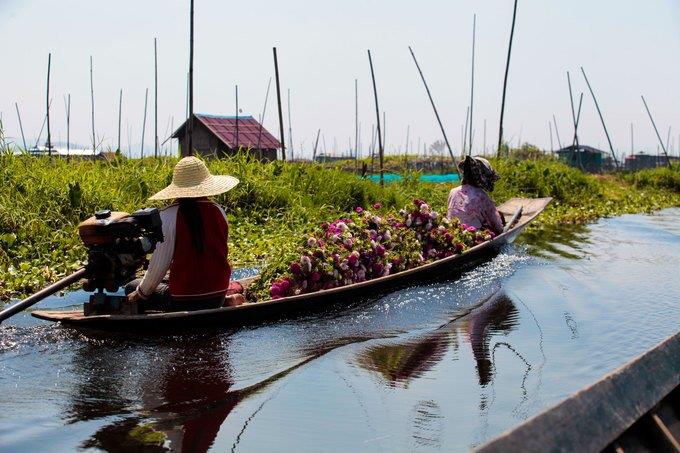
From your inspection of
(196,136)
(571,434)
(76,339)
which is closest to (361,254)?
(76,339)

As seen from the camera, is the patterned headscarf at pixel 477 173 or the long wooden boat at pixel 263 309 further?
the patterned headscarf at pixel 477 173

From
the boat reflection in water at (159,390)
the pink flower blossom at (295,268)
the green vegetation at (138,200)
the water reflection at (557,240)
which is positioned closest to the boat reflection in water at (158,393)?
the boat reflection in water at (159,390)

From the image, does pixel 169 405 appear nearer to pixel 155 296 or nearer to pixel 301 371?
pixel 301 371

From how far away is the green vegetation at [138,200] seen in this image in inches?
288

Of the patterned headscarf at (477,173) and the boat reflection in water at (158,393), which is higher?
the patterned headscarf at (477,173)

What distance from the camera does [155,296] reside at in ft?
17.5

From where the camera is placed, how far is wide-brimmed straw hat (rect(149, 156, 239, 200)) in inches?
196

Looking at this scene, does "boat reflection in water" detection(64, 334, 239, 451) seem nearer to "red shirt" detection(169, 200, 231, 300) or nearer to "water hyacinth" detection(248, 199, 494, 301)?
"red shirt" detection(169, 200, 231, 300)

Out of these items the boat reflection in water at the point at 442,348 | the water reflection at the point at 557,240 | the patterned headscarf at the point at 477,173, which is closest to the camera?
the boat reflection in water at the point at 442,348

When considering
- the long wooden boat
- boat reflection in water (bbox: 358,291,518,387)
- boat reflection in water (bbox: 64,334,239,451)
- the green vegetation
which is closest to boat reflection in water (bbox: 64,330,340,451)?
boat reflection in water (bbox: 64,334,239,451)

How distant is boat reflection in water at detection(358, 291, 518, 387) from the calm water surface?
2 cm

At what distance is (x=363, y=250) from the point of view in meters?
6.55

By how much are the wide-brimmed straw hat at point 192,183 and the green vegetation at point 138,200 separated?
1.40 metres

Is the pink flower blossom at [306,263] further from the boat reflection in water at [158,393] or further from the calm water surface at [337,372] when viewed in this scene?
the boat reflection in water at [158,393]
